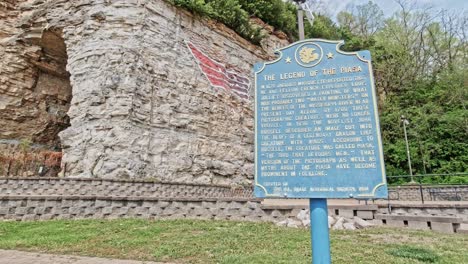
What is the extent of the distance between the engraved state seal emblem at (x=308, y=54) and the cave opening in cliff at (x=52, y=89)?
18323 mm

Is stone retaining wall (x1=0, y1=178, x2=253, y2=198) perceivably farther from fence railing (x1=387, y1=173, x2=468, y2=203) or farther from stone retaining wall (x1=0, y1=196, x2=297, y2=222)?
fence railing (x1=387, y1=173, x2=468, y2=203)

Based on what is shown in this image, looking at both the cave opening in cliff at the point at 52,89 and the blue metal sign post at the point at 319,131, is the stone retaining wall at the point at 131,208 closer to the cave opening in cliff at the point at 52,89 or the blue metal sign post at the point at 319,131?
the blue metal sign post at the point at 319,131

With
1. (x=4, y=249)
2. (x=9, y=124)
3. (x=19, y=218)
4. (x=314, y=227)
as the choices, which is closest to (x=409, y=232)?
(x=314, y=227)

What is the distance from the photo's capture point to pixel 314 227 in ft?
11.1

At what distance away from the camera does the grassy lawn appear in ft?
15.1

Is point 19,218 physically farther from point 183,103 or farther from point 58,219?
point 183,103

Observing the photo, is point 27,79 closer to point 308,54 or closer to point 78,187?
point 78,187

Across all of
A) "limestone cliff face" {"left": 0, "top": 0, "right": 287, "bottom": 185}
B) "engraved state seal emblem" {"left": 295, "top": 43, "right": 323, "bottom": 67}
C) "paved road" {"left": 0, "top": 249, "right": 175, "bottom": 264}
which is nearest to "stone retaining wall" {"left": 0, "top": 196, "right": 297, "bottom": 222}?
"paved road" {"left": 0, "top": 249, "right": 175, "bottom": 264}

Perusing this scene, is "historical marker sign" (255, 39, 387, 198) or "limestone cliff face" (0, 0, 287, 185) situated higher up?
"limestone cliff face" (0, 0, 287, 185)

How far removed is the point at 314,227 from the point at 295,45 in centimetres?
234

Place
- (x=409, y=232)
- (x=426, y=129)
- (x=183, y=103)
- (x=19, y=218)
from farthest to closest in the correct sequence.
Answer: (x=426, y=129) < (x=183, y=103) < (x=19, y=218) < (x=409, y=232)

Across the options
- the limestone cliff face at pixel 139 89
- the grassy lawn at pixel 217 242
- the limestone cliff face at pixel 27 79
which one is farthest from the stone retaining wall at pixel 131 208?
the limestone cliff face at pixel 27 79

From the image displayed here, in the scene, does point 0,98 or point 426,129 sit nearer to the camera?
point 0,98

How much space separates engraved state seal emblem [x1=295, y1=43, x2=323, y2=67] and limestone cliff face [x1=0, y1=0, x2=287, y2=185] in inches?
427
